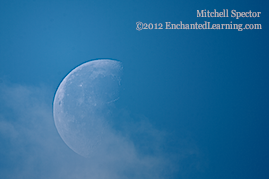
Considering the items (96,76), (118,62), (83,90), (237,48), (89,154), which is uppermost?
(237,48)

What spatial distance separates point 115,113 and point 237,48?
3.06 metres

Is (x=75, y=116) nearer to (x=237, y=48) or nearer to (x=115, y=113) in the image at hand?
(x=115, y=113)

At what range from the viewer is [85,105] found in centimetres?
347

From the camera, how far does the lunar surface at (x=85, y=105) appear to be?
11.4 feet

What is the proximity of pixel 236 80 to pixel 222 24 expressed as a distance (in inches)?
50.9

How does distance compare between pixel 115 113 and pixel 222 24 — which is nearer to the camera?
pixel 115 113

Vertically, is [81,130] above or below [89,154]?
above

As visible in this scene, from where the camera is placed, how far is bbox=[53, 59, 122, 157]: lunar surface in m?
3.47

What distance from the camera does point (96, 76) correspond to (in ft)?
12.0

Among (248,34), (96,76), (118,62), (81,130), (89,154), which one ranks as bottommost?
(89,154)

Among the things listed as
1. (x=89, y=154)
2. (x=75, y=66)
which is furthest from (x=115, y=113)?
(x=75, y=66)

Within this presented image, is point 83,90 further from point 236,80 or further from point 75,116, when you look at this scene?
point 236,80

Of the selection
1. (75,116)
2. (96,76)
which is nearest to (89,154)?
(75,116)

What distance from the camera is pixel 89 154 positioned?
12.0 ft
